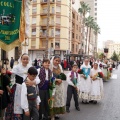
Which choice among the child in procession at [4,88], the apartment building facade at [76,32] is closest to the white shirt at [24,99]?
the child in procession at [4,88]

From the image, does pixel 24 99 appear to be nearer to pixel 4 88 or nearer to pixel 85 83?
pixel 4 88

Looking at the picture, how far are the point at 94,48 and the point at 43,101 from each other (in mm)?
117163

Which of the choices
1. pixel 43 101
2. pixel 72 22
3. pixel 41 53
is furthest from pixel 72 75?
pixel 72 22

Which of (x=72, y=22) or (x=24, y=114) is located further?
(x=72, y=22)

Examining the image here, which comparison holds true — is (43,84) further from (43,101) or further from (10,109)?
(10,109)

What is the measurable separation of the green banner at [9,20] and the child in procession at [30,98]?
4.61ft

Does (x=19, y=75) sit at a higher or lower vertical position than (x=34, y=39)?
lower

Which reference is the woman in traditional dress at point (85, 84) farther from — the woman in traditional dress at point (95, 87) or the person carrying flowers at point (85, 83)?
the woman in traditional dress at point (95, 87)

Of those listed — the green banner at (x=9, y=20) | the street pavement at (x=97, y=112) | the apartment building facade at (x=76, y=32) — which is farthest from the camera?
the apartment building facade at (x=76, y=32)

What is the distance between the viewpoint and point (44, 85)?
22.2ft

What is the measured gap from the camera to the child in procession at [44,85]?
22.1 feet

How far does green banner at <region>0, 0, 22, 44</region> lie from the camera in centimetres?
594

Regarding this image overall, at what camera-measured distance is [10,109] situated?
18.2 feet

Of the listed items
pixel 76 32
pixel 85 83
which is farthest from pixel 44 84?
pixel 76 32
